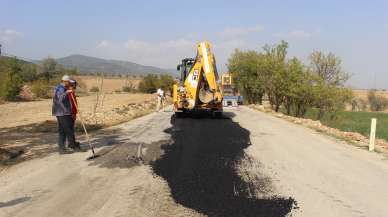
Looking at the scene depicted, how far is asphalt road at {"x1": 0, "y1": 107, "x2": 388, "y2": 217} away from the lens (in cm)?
553

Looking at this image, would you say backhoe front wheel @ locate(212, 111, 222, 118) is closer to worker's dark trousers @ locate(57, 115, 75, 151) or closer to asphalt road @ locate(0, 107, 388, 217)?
asphalt road @ locate(0, 107, 388, 217)

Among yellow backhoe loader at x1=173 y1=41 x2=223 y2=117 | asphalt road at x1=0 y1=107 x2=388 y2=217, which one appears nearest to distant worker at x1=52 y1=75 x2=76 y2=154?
asphalt road at x1=0 y1=107 x2=388 y2=217

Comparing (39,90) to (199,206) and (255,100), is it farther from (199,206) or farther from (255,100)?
(199,206)

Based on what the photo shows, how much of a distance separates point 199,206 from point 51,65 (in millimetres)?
81183

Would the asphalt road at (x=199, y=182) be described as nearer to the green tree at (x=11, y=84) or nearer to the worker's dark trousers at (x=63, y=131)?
the worker's dark trousers at (x=63, y=131)

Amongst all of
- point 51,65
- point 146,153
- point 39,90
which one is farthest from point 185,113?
point 51,65

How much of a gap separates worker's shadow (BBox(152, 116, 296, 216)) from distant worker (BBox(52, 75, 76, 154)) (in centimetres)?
231

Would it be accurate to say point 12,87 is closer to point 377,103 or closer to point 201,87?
point 201,87

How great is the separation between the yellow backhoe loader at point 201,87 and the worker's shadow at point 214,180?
685cm

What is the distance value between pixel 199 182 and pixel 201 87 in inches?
483

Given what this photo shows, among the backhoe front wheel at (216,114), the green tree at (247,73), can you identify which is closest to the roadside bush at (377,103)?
the green tree at (247,73)

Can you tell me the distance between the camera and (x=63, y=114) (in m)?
9.47

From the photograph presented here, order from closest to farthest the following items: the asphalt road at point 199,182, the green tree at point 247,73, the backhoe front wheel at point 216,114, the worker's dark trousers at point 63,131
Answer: the asphalt road at point 199,182
the worker's dark trousers at point 63,131
the backhoe front wheel at point 216,114
the green tree at point 247,73

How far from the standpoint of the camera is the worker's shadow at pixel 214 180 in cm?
560
